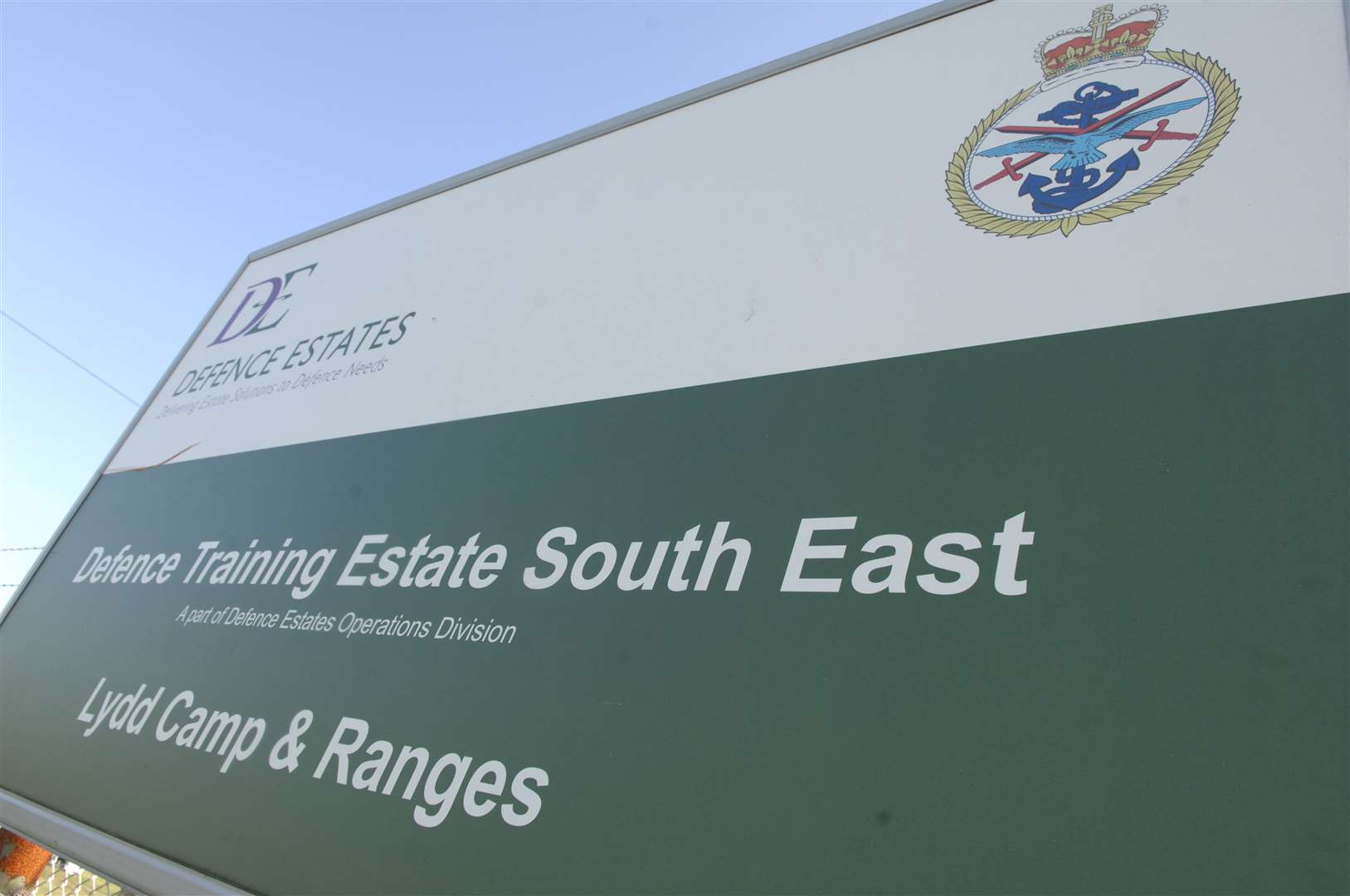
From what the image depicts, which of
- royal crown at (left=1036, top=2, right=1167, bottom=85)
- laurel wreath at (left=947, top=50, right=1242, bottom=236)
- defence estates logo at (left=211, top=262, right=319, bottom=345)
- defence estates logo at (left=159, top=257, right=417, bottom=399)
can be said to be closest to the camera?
laurel wreath at (left=947, top=50, right=1242, bottom=236)

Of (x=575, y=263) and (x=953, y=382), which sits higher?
(x=575, y=263)

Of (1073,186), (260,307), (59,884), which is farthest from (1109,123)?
(59,884)

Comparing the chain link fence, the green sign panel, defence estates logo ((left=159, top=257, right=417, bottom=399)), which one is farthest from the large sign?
the chain link fence

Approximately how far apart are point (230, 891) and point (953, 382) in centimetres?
151

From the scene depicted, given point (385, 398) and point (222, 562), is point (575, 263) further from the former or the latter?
point (222, 562)

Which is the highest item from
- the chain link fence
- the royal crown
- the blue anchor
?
the royal crown

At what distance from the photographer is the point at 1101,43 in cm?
137

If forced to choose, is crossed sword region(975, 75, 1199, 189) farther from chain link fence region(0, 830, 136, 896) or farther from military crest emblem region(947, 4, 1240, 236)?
chain link fence region(0, 830, 136, 896)

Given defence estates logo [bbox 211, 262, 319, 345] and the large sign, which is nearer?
the large sign

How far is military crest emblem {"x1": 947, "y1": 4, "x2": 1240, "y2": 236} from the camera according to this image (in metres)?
1.21

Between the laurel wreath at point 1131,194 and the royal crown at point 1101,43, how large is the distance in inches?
1.6

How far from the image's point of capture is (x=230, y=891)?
1349mm

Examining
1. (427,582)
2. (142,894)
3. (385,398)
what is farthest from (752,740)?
(385,398)

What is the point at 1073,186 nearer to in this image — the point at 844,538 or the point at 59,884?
the point at 844,538
